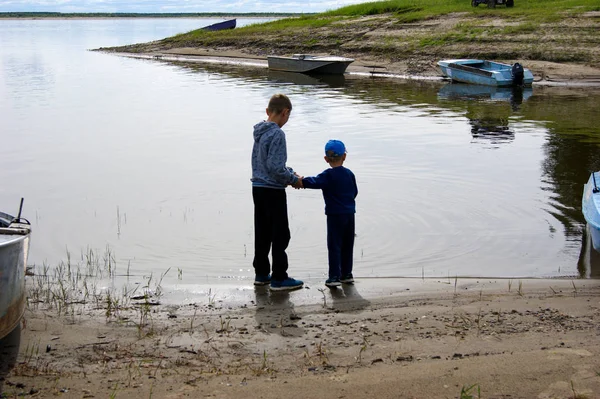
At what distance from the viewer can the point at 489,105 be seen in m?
26.2

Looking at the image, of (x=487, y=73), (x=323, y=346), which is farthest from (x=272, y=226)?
(x=487, y=73)

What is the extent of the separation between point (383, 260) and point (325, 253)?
0.76m

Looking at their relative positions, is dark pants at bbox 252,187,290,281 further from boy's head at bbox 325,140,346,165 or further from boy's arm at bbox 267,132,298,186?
boy's head at bbox 325,140,346,165

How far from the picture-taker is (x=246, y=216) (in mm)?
11352

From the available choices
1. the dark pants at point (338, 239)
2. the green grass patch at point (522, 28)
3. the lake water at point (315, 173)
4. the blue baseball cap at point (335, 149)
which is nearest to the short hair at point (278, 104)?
the blue baseball cap at point (335, 149)

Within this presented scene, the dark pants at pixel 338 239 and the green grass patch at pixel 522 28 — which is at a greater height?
the green grass patch at pixel 522 28

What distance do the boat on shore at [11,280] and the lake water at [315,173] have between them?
8.22 feet

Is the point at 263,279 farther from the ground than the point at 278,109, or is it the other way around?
the point at 278,109

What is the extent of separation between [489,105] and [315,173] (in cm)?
1352

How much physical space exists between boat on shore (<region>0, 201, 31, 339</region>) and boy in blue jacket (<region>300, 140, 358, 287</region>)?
259 centimetres

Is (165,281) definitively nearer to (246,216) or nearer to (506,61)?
Result: (246,216)

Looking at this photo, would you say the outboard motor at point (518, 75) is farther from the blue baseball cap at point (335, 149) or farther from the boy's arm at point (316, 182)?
the boy's arm at point (316, 182)

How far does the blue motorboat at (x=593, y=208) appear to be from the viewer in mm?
8305

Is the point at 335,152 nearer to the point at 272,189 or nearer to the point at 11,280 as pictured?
the point at 272,189
